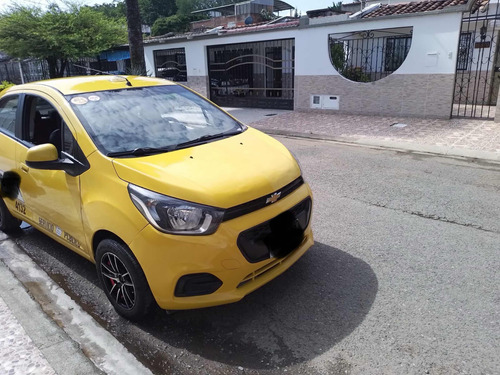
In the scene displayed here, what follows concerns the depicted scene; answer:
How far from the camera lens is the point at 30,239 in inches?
179

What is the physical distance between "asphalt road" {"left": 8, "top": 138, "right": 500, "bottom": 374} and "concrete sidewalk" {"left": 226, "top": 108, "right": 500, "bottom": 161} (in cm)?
338

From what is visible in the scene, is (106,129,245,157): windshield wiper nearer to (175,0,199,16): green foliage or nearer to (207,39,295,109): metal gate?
(207,39,295,109): metal gate

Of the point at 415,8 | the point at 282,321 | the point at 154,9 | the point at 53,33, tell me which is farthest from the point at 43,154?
the point at 154,9

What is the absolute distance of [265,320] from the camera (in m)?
2.94

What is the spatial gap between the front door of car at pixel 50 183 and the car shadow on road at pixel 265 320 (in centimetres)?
55

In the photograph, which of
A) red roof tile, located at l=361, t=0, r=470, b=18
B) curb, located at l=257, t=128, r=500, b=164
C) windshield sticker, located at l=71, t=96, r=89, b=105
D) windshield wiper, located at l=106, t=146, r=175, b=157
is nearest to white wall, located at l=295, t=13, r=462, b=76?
red roof tile, located at l=361, t=0, r=470, b=18

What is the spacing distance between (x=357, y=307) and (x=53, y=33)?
1904cm

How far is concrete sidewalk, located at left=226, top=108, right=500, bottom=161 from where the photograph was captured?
8078 mm

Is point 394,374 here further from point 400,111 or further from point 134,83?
point 400,111

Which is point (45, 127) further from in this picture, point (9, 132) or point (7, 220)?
point (7, 220)

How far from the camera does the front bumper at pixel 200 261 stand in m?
2.50

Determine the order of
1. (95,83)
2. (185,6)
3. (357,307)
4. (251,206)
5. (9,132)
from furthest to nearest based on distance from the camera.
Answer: (185,6) < (9,132) < (95,83) < (357,307) < (251,206)

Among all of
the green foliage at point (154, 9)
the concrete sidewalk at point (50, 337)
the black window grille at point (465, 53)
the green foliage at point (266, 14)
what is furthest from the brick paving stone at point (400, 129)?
the green foliage at point (154, 9)

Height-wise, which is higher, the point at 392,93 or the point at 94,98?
the point at 94,98
